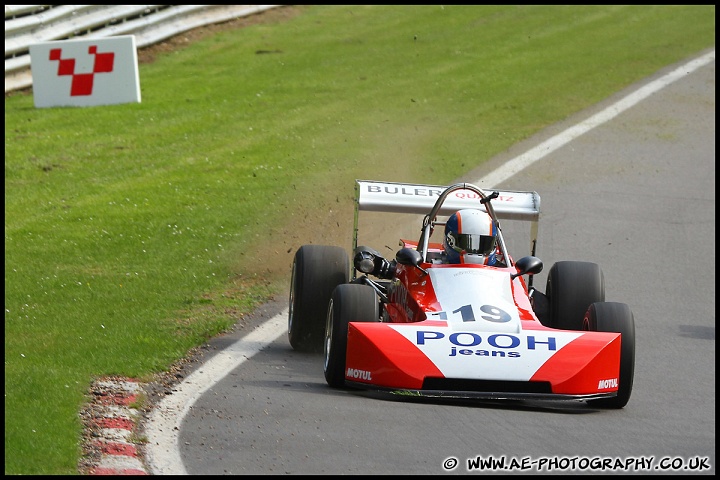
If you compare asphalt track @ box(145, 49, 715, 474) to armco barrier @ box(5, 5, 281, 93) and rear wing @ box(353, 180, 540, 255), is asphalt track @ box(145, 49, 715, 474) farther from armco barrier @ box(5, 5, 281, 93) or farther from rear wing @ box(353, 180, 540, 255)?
armco barrier @ box(5, 5, 281, 93)

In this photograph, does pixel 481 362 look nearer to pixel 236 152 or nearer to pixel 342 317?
pixel 342 317

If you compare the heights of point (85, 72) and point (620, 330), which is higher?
point (85, 72)

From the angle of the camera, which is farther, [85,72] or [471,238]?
[85,72]

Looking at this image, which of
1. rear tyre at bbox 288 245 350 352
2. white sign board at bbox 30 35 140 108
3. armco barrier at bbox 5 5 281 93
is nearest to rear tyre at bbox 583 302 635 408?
rear tyre at bbox 288 245 350 352

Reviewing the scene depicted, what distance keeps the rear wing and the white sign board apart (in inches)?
406

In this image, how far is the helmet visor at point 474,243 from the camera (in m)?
9.78

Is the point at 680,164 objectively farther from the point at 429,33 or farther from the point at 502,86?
the point at 429,33

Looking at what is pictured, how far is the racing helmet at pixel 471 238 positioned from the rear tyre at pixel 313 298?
95cm

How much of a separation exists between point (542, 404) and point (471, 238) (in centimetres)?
162

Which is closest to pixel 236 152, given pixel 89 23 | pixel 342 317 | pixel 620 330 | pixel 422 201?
pixel 89 23

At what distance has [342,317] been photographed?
8766 millimetres

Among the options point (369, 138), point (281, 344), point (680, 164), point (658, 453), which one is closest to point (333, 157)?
point (369, 138)

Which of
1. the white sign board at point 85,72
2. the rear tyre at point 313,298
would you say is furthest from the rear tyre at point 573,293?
the white sign board at point 85,72

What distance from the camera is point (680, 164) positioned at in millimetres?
18016
